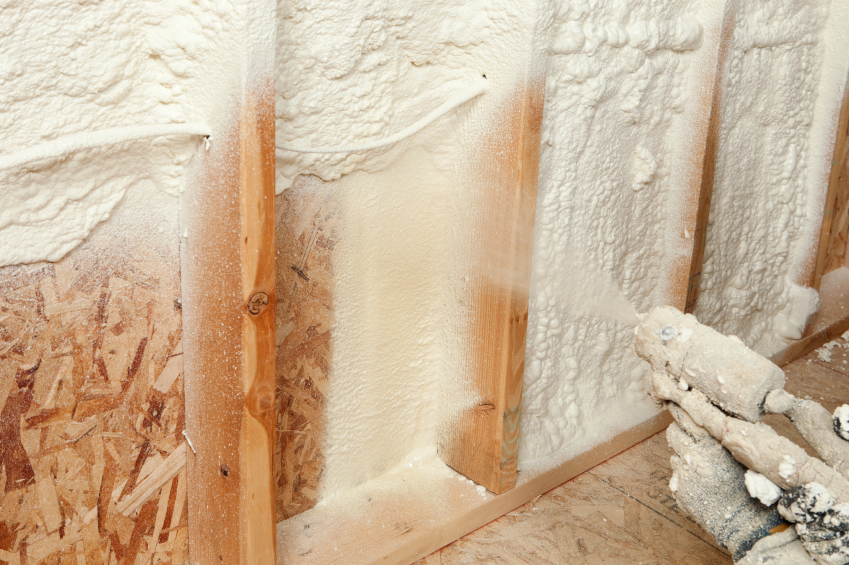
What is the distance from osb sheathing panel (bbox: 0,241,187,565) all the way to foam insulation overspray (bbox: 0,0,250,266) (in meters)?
0.08

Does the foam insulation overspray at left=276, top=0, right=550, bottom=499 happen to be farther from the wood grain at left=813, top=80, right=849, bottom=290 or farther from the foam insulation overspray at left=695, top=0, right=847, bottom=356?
the wood grain at left=813, top=80, right=849, bottom=290

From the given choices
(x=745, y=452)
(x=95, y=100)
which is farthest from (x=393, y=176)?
(x=745, y=452)

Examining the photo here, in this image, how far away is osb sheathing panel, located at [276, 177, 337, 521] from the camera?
1.55 metres

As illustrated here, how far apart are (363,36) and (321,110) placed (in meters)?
0.16

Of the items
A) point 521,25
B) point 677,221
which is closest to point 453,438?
point 677,221

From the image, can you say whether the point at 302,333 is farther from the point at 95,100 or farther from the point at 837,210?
the point at 837,210

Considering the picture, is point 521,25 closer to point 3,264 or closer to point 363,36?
point 363,36

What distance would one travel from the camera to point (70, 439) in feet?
4.47

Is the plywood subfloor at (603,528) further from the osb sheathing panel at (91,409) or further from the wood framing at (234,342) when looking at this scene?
the osb sheathing panel at (91,409)

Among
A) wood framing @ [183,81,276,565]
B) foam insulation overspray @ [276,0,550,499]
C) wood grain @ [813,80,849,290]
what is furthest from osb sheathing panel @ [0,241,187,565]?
wood grain @ [813,80,849,290]

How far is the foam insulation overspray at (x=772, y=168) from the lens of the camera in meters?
2.26

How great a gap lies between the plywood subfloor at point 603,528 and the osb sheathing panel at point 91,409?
0.66 meters

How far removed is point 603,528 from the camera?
1903 millimetres

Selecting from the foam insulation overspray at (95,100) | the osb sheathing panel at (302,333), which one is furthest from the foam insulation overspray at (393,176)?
the foam insulation overspray at (95,100)
